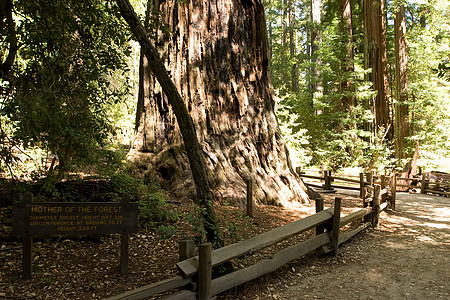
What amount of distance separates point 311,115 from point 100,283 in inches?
911

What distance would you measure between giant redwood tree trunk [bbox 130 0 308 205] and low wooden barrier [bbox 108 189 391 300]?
233 cm

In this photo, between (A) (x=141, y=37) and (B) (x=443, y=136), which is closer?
(A) (x=141, y=37)

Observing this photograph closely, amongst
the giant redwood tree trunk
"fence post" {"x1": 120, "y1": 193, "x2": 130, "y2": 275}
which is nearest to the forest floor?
"fence post" {"x1": 120, "y1": 193, "x2": 130, "y2": 275}

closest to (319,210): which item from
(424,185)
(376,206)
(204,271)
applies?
(376,206)

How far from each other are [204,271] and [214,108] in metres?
5.53

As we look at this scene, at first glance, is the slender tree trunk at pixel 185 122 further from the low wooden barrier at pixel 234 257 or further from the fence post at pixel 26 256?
the fence post at pixel 26 256

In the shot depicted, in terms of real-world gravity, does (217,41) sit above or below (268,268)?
above

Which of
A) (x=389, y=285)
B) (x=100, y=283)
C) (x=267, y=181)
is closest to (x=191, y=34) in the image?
(x=267, y=181)

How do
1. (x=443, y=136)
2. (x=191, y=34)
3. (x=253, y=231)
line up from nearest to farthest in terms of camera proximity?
(x=253, y=231)
(x=191, y=34)
(x=443, y=136)

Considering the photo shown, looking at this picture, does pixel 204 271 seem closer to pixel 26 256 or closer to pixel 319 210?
pixel 26 256

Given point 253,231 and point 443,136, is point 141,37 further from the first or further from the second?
point 443,136

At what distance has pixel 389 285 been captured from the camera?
5164 mm

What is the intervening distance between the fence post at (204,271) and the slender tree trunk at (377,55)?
19.4 metres

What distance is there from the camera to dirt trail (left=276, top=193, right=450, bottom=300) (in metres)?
4.87
